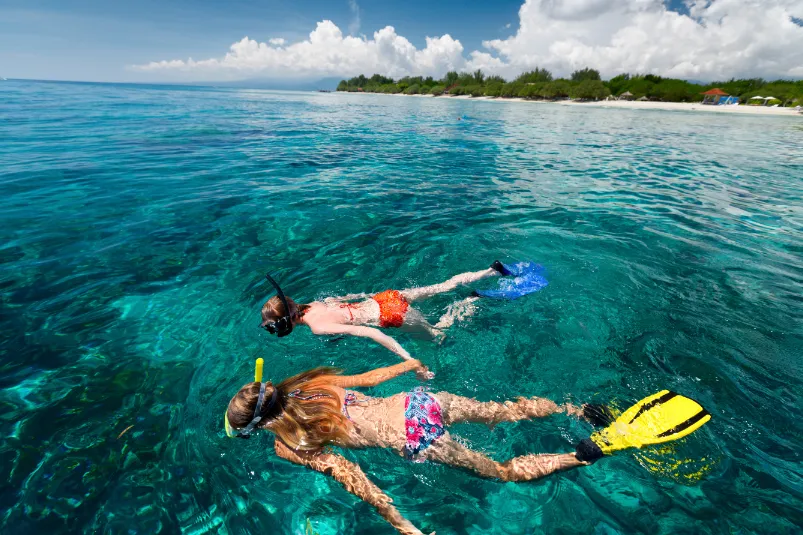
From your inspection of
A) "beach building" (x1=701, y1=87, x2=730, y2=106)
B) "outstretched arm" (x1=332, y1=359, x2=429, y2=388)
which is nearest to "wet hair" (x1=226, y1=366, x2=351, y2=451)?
"outstretched arm" (x1=332, y1=359, x2=429, y2=388)

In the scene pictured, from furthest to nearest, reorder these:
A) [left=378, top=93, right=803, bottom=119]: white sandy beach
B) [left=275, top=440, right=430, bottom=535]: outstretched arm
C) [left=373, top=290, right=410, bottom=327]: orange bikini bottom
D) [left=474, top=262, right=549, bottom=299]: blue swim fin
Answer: [left=378, top=93, right=803, bottom=119]: white sandy beach < [left=474, top=262, right=549, bottom=299]: blue swim fin < [left=373, top=290, right=410, bottom=327]: orange bikini bottom < [left=275, top=440, right=430, bottom=535]: outstretched arm

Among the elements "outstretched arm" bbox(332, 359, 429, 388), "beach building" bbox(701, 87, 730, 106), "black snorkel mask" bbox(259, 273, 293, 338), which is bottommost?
"outstretched arm" bbox(332, 359, 429, 388)

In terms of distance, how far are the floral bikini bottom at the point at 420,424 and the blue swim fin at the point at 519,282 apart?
315cm

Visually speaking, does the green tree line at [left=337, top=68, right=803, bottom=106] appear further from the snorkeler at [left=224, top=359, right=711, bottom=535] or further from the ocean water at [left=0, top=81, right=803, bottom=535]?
the snorkeler at [left=224, top=359, right=711, bottom=535]

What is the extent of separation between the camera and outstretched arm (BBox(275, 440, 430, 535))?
2.81 m

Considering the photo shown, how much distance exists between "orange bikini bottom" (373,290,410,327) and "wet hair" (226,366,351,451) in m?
1.97

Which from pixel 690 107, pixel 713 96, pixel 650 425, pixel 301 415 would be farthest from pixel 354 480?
pixel 713 96

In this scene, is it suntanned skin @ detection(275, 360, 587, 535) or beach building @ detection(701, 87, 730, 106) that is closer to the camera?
suntanned skin @ detection(275, 360, 587, 535)

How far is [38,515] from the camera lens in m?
3.29

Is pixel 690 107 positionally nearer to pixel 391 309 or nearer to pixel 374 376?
pixel 391 309

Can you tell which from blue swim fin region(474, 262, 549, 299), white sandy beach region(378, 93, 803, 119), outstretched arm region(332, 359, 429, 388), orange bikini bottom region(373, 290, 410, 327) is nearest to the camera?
outstretched arm region(332, 359, 429, 388)

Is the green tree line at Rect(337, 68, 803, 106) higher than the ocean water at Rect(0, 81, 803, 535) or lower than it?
higher

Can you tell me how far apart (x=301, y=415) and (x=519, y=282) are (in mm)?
4822

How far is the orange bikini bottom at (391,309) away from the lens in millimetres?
5367
